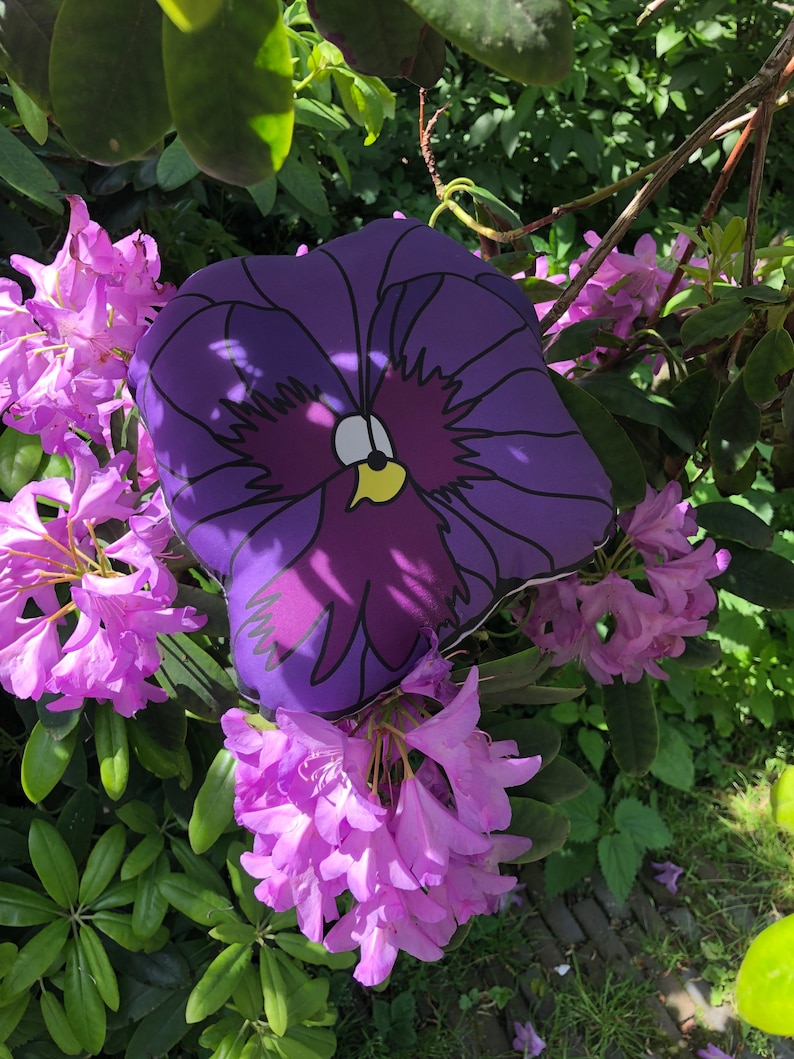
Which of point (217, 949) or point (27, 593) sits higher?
point (27, 593)

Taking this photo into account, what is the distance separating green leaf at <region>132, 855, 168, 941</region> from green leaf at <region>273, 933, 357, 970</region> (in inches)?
6.9

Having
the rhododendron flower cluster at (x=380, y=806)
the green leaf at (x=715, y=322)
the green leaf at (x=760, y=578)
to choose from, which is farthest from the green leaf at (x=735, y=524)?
the rhododendron flower cluster at (x=380, y=806)

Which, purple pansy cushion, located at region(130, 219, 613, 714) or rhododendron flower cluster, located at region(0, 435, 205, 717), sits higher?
purple pansy cushion, located at region(130, 219, 613, 714)

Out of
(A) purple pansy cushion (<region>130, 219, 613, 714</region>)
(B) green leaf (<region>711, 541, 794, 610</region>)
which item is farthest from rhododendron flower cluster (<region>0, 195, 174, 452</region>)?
(B) green leaf (<region>711, 541, 794, 610</region>)

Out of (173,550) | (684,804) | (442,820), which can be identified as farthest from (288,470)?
(684,804)

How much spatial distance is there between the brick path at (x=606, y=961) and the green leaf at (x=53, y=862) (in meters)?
0.96

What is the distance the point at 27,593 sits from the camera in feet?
2.34

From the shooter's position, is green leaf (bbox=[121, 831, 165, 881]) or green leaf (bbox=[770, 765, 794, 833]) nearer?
green leaf (bbox=[770, 765, 794, 833])

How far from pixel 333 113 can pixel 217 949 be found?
1.43 m

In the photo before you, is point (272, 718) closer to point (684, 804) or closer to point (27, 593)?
point (27, 593)

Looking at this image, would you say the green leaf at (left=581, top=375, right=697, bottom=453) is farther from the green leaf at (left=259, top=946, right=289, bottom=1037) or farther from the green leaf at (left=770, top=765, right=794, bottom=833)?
the green leaf at (left=259, top=946, right=289, bottom=1037)

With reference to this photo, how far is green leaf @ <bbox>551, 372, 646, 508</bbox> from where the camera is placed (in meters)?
0.80

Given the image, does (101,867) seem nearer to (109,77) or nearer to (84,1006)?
(84,1006)


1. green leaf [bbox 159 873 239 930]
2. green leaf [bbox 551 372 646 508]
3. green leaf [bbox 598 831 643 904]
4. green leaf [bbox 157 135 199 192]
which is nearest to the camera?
green leaf [bbox 551 372 646 508]
